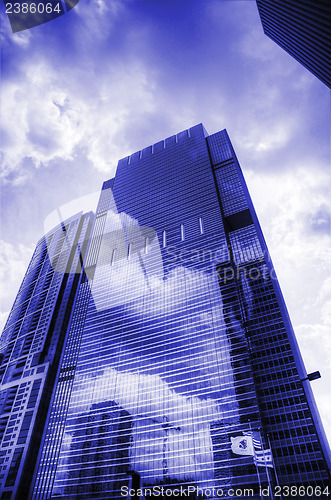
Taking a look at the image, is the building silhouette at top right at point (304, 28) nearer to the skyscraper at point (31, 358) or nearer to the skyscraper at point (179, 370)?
the skyscraper at point (179, 370)

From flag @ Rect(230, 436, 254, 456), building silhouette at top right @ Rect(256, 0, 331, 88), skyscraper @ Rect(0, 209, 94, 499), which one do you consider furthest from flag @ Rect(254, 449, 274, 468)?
skyscraper @ Rect(0, 209, 94, 499)

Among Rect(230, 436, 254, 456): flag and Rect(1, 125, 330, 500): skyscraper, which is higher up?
Rect(1, 125, 330, 500): skyscraper

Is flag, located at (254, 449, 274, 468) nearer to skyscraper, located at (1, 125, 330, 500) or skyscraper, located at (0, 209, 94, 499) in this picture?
skyscraper, located at (1, 125, 330, 500)

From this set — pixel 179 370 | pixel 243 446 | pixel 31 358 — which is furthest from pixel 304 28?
pixel 31 358

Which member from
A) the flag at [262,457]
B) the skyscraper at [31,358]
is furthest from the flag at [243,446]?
the skyscraper at [31,358]

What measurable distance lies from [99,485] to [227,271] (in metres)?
79.9

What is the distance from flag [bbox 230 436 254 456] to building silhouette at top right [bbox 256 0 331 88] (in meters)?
66.5

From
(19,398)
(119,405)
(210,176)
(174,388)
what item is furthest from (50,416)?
(210,176)

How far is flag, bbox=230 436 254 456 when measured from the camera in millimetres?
39469

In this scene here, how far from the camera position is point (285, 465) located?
310 feet

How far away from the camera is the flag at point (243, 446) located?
3947 centimetres

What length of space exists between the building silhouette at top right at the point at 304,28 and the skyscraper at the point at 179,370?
72.5 metres

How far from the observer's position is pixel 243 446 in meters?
39.8

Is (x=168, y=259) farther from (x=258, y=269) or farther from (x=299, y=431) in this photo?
(x=299, y=431)
